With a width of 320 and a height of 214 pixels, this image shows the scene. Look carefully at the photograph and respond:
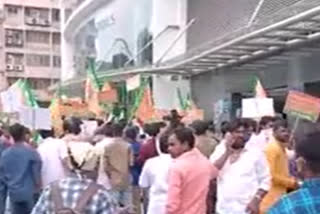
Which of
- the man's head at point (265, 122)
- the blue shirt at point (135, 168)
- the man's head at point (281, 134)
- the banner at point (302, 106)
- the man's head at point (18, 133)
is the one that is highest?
the banner at point (302, 106)

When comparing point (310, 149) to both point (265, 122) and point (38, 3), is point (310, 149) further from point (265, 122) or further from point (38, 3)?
point (38, 3)

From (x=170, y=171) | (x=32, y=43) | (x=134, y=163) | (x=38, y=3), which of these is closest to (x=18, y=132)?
(x=134, y=163)

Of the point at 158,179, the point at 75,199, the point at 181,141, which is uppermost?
the point at 181,141

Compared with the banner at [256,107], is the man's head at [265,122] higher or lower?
lower

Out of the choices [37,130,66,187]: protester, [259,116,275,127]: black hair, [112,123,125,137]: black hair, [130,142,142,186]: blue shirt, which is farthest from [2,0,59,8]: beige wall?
[37,130,66,187]: protester

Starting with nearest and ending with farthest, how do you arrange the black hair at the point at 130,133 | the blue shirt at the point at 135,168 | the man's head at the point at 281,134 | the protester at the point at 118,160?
1. the man's head at the point at 281,134
2. the protester at the point at 118,160
3. the blue shirt at the point at 135,168
4. the black hair at the point at 130,133

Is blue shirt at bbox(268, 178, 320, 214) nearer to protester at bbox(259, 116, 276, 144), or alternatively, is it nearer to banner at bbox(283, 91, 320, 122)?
banner at bbox(283, 91, 320, 122)

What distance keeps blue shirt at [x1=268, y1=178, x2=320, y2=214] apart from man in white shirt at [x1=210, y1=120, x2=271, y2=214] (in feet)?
15.0

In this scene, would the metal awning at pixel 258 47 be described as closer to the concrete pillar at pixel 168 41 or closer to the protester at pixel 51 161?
the concrete pillar at pixel 168 41

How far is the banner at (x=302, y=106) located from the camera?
36.5 feet

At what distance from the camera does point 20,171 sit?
1227 centimetres

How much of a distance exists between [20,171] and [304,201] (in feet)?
26.9

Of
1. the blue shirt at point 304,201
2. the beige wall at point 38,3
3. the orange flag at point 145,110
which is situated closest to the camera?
the blue shirt at point 304,201

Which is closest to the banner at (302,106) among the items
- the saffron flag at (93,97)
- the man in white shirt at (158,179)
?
the man in white shirt at (158,179)
